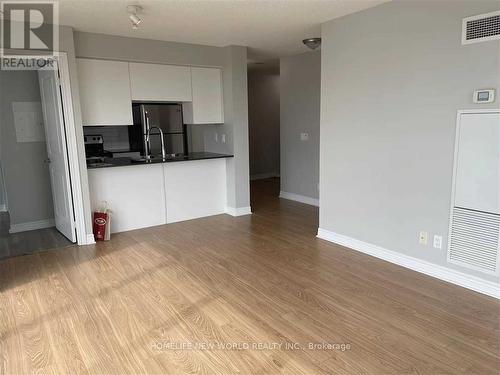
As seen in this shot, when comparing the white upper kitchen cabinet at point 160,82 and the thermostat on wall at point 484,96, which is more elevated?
the white upper kitchen cabinet at point 160,82

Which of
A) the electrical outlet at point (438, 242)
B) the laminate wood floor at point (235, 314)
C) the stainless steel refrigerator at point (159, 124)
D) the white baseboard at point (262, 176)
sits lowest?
the laminate wood floor at point (235, 314)

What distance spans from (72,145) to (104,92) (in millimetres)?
782

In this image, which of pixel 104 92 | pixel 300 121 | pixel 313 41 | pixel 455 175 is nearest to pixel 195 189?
pixel 104 92

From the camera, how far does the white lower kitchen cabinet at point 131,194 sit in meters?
4.41

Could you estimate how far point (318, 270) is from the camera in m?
3.35

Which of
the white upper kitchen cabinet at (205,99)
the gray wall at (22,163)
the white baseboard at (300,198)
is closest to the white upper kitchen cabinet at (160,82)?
the white upper kitchen cabinet at (205,99)

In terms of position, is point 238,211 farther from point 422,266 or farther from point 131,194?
point 422,266

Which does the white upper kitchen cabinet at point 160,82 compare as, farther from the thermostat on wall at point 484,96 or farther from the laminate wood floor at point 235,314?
the thermostat on wall at point 484,96

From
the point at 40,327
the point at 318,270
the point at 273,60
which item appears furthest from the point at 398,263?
the point at 273,60

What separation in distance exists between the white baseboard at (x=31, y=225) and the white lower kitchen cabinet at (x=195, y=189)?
63.9 inches

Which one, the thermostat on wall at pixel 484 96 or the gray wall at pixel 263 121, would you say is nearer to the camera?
the thermostat on wall at pixel 484 96

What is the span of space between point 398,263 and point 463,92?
162cm

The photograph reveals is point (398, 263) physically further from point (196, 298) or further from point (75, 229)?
point (75, 229)

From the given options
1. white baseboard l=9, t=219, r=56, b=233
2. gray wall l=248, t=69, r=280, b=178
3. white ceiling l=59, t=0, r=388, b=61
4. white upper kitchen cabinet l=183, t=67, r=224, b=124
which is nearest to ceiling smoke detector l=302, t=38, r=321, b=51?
white ceiling l=59, t=0, r=388, b=61
